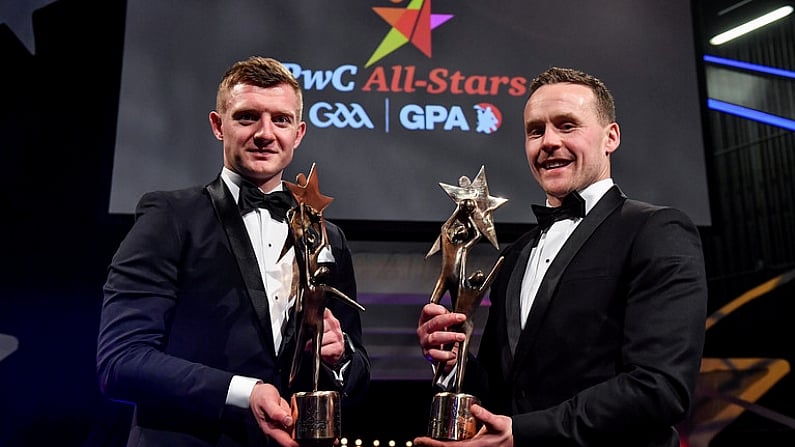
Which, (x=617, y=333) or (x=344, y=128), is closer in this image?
(x=617, y=333)

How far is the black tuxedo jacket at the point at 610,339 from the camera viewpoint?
1.57 metres

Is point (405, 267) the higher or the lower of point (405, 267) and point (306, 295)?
the higher

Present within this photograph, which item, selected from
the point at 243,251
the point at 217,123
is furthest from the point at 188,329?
the point at 217,123

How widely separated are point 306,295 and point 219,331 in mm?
269

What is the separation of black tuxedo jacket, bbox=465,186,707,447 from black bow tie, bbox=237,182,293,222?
62 cm

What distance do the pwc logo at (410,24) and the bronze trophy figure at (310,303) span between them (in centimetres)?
192

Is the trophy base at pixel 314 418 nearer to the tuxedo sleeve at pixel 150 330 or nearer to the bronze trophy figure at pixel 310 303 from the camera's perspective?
the bronze trophy figure at pixel 310 303

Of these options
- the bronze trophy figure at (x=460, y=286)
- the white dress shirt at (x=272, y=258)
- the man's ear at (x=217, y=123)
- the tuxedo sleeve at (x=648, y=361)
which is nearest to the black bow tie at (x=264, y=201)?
the white dress shirt at (x=272, y=258)

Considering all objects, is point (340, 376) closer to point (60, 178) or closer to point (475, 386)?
point (475, 386)

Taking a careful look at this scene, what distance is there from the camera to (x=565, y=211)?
1.97 metres

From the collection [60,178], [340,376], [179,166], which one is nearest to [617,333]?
[340,376]

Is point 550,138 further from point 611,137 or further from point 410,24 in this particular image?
point 410,24

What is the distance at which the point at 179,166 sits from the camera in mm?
3248

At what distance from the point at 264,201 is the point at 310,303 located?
420 millimetres
